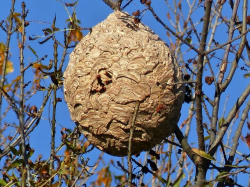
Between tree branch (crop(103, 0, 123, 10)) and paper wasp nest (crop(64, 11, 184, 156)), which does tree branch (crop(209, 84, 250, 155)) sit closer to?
paper wasp nest (crop(64, 11, 184, 156))

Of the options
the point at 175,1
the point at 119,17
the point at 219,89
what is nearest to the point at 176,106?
the point at 219,89

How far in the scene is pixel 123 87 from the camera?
7.87 ft

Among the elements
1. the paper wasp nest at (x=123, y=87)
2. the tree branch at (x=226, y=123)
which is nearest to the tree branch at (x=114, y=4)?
the paper wasp nest at (x=123, y=87)

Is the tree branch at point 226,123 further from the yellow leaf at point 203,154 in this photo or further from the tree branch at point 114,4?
the tree branch at point 114,4

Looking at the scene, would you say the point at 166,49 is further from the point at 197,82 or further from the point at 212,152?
the point at 212,152

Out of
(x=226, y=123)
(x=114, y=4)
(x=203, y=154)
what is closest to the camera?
(x=203, y=154)

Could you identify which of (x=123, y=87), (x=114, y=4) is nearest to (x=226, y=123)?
(x=123, y=87)

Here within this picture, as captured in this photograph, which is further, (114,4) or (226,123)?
(114,4)

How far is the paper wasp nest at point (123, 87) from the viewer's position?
Result: 2.40 m

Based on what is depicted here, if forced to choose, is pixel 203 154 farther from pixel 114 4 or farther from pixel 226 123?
pixel 114 4

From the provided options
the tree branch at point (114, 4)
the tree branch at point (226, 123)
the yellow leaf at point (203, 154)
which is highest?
the tree branch at point (114, 4)

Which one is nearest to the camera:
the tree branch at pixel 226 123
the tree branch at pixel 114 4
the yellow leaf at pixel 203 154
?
the yellow leaf at pixel 203 154

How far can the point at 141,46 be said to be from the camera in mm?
2480

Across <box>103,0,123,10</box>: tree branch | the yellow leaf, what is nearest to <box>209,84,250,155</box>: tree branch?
the yellow leaf
